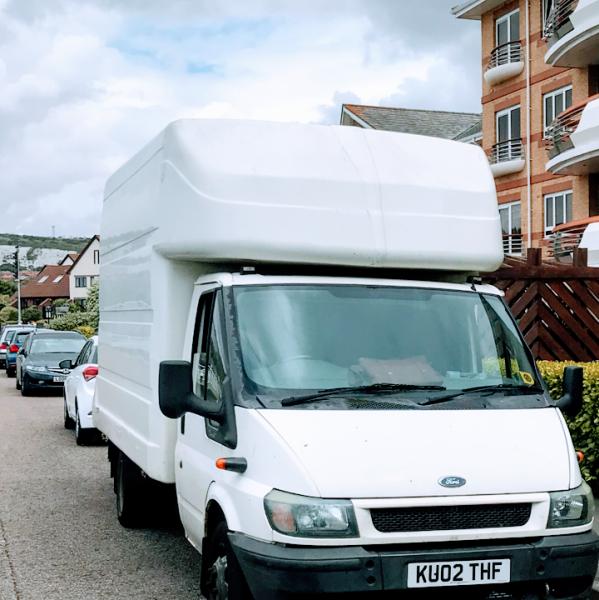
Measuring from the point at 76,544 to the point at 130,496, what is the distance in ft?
1.87

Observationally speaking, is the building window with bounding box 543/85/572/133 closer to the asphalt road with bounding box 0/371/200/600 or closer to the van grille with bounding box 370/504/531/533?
the asphalt road with bounding box 0/371/200/600

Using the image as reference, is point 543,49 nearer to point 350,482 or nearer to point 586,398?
point 586,398

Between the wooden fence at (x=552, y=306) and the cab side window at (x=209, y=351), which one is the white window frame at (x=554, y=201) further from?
the cab side window at (x=209, y=351)

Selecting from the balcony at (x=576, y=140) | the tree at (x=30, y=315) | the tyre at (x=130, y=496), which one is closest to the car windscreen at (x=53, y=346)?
the balcony at (x=576, y=140)

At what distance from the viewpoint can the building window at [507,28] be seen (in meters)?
34.0

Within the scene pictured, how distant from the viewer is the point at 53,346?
24156 mm

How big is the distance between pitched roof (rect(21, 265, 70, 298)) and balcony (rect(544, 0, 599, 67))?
10918 cm

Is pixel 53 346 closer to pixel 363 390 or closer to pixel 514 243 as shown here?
pixel 514 243

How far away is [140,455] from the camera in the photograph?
6.58 m

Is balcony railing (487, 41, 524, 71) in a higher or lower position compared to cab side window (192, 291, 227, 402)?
higher

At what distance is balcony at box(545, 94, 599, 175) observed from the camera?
81.6 feet

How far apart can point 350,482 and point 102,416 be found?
4.88 metres

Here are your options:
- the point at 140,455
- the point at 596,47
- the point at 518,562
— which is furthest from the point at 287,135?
the point at 596,47

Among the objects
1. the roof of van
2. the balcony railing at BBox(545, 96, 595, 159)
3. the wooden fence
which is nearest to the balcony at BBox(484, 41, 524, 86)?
the balcony railing at BBox(545, 96, 595, 159)
